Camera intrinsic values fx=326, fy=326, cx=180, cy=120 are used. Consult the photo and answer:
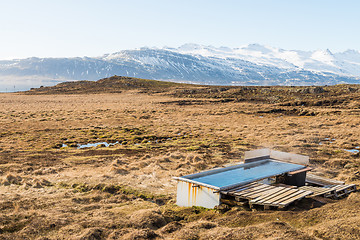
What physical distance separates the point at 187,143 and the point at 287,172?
14659mm

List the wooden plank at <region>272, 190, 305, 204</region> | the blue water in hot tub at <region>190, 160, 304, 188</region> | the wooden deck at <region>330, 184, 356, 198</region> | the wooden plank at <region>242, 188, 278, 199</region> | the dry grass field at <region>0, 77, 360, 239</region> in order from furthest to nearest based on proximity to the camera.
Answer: the blue water in hot tub at <region>190, 160, 304, 188</region> → the wooden deck at <region>330, 184, 356, 198</region> → the wooden plank at <region>242, 188, 278, 199</region> → the wooden plank at <region>272, 190, 305, 204</region> → the dry grass field at <region>0, 77, 360, 239</region>

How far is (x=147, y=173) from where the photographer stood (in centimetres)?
1917

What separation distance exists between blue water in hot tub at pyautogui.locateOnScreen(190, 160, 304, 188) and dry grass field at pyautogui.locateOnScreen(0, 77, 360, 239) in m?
2.00

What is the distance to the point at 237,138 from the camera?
31812 millimetres

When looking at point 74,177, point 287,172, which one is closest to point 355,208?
point 287,172

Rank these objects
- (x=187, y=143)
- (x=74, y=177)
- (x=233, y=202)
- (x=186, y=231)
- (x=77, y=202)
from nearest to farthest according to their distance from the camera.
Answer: (x=186, y=231), (x=233, y=202), (x=77, y=202), (x=74, y=177), (x=187, y=143)

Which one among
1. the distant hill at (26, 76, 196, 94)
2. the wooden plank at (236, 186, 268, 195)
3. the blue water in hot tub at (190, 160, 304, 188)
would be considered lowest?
the blue water in hot tub at (190, 160, 304, 188)

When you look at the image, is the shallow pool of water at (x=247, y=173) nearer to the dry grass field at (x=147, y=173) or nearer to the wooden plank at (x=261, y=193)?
the wooden plank at (x=261, y=193)

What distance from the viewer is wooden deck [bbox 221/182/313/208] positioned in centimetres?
1195

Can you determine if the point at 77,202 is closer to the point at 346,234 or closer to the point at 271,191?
the point at 271,191

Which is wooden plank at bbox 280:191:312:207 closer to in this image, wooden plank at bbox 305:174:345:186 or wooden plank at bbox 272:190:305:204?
wooden plank at bbox 272:190:305:204

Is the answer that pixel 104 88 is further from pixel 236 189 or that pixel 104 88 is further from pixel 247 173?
pixel 236 189

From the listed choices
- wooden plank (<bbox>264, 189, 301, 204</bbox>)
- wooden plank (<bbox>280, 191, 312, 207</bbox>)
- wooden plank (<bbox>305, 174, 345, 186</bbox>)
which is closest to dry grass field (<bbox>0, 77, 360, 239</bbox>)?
wooden plank (<bbox>280, 191, 312, 207</bbox>)

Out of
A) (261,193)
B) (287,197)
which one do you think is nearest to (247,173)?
(261,193)
